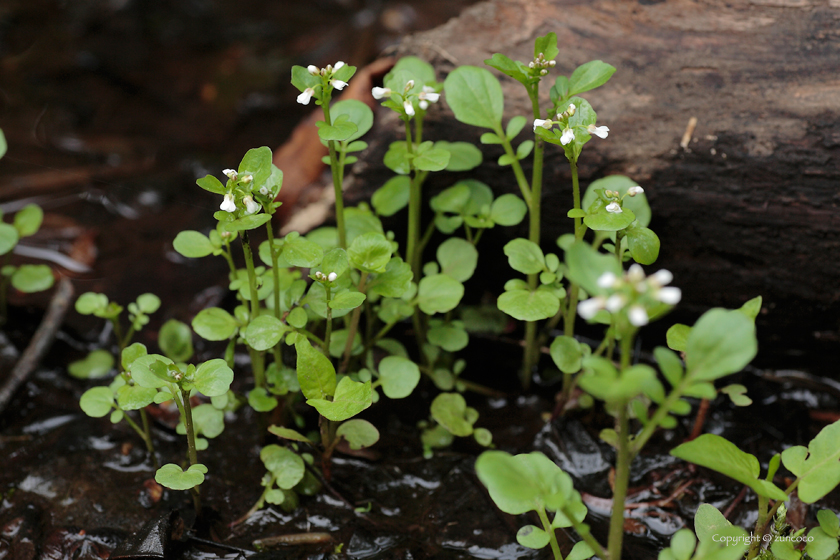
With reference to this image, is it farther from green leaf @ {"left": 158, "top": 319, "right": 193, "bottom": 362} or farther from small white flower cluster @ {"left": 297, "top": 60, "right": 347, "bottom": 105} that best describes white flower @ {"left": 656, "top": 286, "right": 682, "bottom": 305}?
green leaf @ {"left": 158, "top": 319, "right": 193, "bottom": 362}

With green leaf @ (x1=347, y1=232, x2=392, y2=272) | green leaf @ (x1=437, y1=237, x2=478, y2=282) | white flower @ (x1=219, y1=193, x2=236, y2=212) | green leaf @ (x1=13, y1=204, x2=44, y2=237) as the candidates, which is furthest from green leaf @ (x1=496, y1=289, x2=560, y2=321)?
green leaf @ (x1=13, y1=204, x2=44, y2=237)

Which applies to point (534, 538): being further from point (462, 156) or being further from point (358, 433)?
point (462, 156)

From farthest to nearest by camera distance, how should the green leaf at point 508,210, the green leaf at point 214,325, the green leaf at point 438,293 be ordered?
the green leaf at point 508,210 → the green leaf at point 438,293 → the green leaf at point 214,325

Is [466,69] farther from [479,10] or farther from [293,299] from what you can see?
[293,299]

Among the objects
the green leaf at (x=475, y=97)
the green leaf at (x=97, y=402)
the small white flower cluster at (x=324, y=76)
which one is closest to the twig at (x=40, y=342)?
the green leaf at (x=97, y=402)

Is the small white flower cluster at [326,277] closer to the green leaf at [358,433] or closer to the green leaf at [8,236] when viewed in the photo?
the green leaf at [358,433]

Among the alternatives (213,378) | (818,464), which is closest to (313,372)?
(213,378)

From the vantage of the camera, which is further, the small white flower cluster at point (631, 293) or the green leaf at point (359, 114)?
the green leaf at point (359, 114)

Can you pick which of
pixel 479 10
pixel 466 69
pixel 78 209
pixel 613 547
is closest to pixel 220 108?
pixel 78 209
